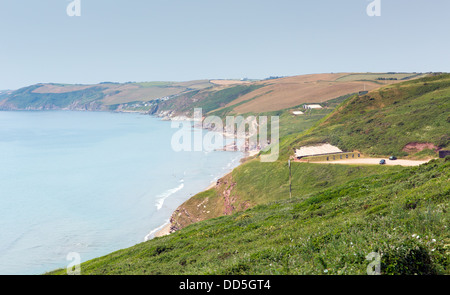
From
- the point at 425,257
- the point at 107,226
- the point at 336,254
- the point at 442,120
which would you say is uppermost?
the point at 442,120

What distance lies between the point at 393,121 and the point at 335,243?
212ft

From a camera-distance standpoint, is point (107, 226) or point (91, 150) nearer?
point (107, 226)

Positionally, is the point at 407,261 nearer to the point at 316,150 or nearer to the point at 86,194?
the point at 316,150

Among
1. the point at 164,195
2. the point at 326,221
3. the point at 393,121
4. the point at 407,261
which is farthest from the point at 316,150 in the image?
the point at 407,261

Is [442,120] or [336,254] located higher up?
[442,120]

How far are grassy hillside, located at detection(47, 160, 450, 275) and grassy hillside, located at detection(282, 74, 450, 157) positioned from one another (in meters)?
34.2

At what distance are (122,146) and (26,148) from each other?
44030 millimetres

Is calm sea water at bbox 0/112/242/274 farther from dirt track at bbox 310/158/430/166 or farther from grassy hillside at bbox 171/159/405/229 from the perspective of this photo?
dirt track at bbox 310/158/430/166

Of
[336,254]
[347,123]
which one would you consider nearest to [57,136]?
[347,123]

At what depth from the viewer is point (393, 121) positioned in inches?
2677

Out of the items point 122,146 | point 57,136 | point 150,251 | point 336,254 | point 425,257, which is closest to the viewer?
point 425,257
